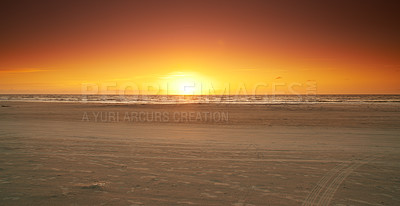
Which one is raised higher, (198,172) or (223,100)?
(223,100)

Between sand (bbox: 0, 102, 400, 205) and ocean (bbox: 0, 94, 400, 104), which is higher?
ocean (bbox: 0, 94, 400, 104)

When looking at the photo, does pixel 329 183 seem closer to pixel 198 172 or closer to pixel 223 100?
pixel 198 172

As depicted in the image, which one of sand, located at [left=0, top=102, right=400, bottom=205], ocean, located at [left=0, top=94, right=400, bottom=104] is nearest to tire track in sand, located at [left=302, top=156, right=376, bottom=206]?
sand, located at [left=0, top=102, right=400, bottom=205]

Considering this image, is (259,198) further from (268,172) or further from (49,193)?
(49,193)

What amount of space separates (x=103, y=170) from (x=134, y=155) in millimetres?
1603

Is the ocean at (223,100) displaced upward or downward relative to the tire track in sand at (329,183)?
upward

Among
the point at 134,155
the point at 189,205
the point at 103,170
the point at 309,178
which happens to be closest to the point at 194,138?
the point at 134,155

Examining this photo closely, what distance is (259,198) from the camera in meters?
4.74

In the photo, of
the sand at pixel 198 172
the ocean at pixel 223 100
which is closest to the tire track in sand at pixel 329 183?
the sand at pixel 198 172

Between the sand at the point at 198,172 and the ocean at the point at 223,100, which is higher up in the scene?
the ocean at the point at 223,100

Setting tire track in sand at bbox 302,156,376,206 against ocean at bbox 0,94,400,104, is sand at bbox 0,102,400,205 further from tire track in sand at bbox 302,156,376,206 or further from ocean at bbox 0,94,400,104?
ocean at bbox 0,94,400,104

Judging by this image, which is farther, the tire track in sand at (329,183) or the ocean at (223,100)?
the ocean at (223,100)

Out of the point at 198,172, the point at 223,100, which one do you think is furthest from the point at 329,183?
the point at 223,100

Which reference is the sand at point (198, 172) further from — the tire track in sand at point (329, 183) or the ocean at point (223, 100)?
the ocean at point (223, 100)
